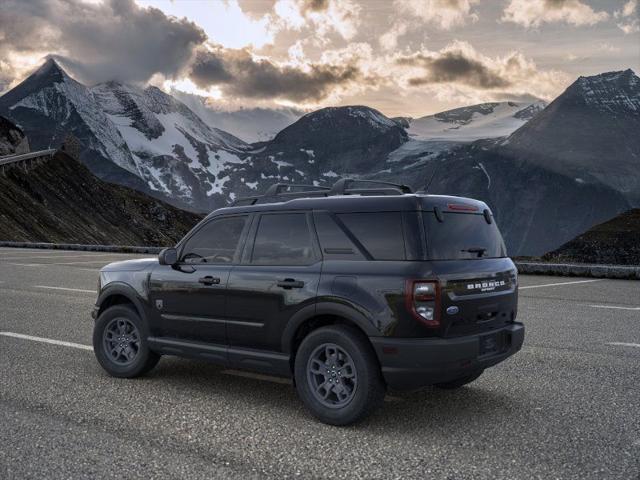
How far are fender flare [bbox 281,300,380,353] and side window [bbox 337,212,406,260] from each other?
0.46 m

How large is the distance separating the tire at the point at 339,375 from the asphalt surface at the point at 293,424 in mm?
147

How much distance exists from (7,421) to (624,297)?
12376mm

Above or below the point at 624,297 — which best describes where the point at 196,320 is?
above

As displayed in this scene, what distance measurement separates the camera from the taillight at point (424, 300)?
4637 mm

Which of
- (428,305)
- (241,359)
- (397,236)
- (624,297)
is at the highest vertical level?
(397,236)

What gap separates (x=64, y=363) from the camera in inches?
272

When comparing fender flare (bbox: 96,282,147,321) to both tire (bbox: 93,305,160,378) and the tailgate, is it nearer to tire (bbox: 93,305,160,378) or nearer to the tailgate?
tire (bbox: 93,305,160,378)

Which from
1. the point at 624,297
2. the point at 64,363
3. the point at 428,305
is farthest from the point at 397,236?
the point at 624,297

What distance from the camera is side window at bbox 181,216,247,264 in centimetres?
585

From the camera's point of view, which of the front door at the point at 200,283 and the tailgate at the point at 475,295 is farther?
the front door at the point at 200,283

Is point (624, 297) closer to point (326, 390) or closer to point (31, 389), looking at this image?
point (326, 390)

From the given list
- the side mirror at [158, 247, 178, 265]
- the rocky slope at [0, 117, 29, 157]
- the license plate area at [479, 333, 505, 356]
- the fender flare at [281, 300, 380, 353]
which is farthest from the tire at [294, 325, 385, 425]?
the rocky slope at [0, 117, 29, 157]

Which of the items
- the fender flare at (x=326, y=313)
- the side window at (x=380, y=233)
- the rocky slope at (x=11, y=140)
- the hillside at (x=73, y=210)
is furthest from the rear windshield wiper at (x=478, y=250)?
the rocky slope at (x=11, y=140)

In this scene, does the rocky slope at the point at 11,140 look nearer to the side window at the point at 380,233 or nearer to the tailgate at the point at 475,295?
the side window at the point at 380,233
